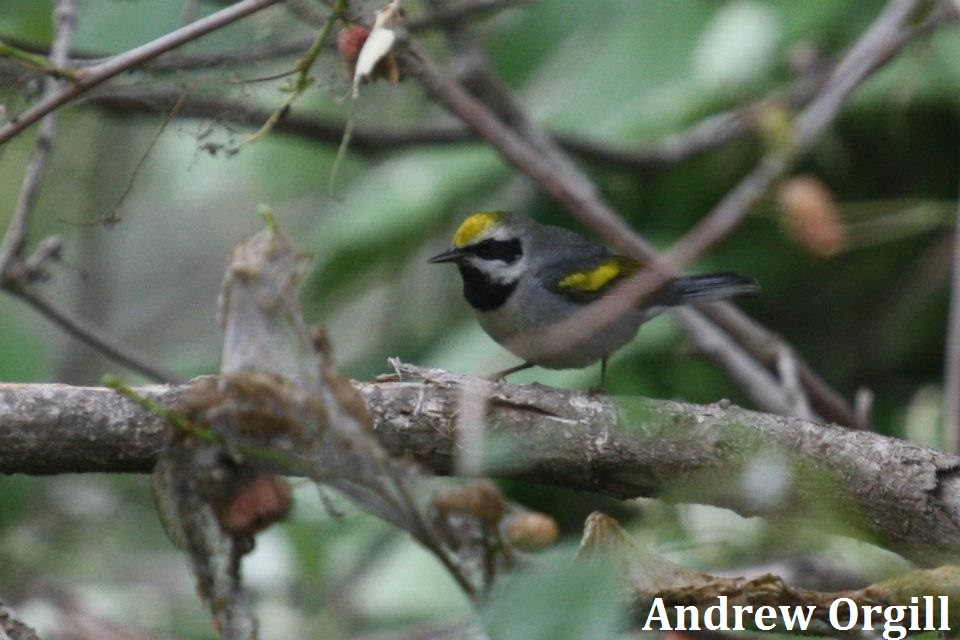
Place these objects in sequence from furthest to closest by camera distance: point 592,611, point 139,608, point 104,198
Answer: point 104,198 → point 139,608 → point 592,611

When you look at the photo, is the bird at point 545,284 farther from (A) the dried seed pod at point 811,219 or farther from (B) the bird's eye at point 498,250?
(A) the dried seed pod at point 811,219

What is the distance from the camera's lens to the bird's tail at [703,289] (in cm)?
354

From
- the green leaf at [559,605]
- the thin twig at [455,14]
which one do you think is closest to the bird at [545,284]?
the thin twig at [455,14]

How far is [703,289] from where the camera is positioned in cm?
356

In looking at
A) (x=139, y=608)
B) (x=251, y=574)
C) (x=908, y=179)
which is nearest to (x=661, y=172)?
(x=908, y=179)

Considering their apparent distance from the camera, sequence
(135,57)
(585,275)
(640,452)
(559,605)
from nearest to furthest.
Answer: (559,605) → (135,57) → (640,452) → (585,275)

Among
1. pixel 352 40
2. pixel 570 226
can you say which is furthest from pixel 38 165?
pixel 570 226

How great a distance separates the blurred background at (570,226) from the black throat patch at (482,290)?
197 mm

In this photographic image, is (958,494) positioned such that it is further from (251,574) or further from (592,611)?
(251,574)

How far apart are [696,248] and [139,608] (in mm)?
3088

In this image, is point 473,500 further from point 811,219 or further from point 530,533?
point 811,219

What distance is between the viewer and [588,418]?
2268mm

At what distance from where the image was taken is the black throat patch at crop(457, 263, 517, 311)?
3627mm

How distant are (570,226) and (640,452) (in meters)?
2.66
